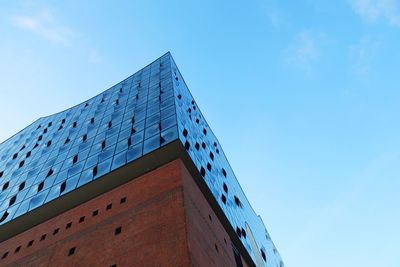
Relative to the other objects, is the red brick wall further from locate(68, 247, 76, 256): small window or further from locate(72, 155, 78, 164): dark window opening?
locate(72, 155, 78, 164): dark window opening

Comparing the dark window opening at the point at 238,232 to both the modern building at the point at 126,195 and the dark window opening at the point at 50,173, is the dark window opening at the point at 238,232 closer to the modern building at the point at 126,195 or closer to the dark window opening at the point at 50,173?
the modern building at the point at 126,195

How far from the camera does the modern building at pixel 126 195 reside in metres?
12.3

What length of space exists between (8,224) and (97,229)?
695 cm

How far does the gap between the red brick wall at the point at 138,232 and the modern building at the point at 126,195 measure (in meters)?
0.04

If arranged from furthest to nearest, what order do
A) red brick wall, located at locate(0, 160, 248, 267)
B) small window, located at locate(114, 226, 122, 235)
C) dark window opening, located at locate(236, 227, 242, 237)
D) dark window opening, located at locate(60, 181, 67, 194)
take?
dark window opening, located at locate(236, 227, 242, 237) < dark window opening, located at locate(60, 181, 67, 194) < small window, located at locate(114, 226, 122, 235) < red brick wall, located at locate(0, 160, 248, 267)

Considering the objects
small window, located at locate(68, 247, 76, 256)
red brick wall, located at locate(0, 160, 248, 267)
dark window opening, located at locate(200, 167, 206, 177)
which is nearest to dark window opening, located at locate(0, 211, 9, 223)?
red brick wall, located at locate(0, 160, 248, 267)

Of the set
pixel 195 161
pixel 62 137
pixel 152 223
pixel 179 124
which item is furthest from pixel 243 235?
pixel 62 137

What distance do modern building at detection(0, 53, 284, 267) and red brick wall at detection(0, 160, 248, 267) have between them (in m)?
0.04

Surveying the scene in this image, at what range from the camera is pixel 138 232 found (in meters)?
12.5

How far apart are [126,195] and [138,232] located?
2814 mm

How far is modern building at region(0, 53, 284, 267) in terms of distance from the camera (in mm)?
12289

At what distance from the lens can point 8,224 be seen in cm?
1795

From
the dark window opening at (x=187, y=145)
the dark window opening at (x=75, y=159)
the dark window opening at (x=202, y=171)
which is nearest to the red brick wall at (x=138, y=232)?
the dark window opening at (x=187, y=145)

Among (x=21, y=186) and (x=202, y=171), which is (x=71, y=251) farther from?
(x=21, y=186)
